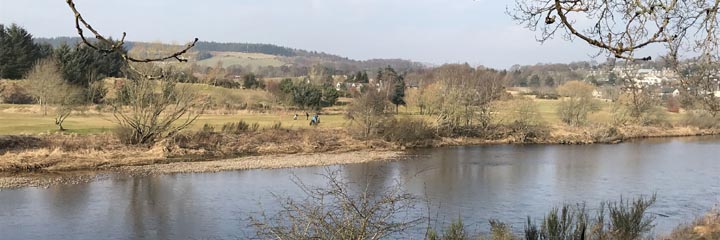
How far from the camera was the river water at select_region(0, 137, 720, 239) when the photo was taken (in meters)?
13.4

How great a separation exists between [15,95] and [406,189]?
33.1 meters

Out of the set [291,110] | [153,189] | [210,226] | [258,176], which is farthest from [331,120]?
[210,226]

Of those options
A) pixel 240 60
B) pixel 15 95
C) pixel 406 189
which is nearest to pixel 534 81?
pixel 240 60

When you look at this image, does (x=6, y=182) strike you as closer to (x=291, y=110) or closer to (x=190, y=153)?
(x=190, y=153)

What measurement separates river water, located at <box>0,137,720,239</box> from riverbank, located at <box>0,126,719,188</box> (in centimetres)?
180

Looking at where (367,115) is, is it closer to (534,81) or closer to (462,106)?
(462,106)

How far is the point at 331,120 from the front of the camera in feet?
123

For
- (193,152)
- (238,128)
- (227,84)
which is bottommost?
(193,152)

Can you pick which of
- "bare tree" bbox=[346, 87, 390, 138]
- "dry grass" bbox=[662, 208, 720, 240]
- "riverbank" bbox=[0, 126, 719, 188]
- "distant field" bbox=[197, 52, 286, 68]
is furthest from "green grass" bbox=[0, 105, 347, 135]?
"distant field" bbox=[197, 52, 286, 68]

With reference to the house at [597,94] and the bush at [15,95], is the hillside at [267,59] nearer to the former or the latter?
the bush at [15,95]

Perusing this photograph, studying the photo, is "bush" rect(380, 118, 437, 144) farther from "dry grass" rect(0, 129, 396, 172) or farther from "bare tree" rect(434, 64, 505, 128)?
"bare tree" rect(434, 64, 505, 128)

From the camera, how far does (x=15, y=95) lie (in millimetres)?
39969

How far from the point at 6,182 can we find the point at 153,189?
15.7 ft

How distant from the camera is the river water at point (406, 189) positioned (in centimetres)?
1342
